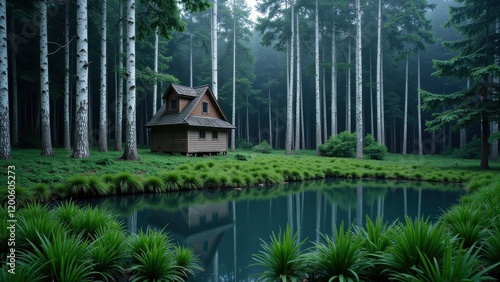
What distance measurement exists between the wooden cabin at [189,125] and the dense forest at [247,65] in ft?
4.81

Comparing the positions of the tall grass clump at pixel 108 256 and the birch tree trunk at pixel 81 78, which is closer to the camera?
the tall grass clump at pixel 108 256

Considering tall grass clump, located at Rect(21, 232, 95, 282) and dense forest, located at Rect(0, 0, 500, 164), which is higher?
dense forest, located at Rect(0, 0, 500, 164)

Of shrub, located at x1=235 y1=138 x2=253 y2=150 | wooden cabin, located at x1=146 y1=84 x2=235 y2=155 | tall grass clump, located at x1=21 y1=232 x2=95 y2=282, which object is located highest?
wooden cabin, located at x1=146 y1=84 x2=235 y2=155

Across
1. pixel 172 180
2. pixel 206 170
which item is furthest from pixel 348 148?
pixel 172 180

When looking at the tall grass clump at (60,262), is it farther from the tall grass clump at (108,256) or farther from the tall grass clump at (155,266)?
the tall grass clump at (155,266)

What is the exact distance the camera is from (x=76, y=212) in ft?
14.5

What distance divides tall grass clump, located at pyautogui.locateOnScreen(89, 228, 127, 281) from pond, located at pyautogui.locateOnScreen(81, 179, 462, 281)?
1.07m

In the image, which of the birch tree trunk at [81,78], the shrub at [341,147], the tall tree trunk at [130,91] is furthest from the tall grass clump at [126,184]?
the shrub at [341,147]

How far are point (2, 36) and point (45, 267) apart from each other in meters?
10.8

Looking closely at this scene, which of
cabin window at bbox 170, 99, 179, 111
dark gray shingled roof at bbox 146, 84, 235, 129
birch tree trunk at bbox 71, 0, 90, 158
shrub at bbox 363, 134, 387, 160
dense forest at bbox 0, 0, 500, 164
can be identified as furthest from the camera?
shrub at bbox 363, 134, 387, 160

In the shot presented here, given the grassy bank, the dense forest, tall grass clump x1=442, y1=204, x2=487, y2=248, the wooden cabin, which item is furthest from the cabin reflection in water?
the wooden cabin

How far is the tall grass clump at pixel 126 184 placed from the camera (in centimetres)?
871

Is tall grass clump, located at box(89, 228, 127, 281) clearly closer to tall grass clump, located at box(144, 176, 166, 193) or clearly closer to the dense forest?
tall grass clump, located at box(144, 176, 166, 193)

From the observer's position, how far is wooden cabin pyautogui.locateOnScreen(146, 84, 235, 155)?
55.6ft
